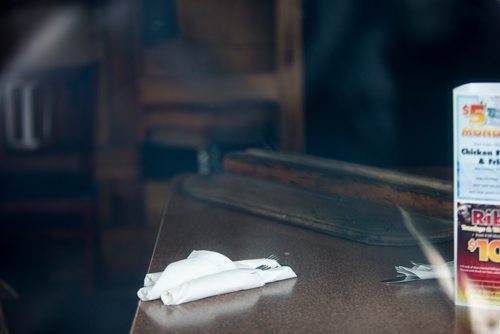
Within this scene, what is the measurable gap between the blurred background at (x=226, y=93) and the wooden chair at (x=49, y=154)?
11 millimetres

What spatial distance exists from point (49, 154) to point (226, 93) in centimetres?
103

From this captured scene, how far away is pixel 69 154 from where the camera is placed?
12.7 ft

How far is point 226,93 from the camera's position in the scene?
12.1 ft

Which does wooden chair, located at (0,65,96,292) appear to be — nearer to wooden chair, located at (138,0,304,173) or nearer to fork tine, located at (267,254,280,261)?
wooden chair, located at (138,0,304,173)

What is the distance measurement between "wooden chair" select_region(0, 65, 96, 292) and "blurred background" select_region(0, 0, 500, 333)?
0.01 meters

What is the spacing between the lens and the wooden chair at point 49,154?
3297mm

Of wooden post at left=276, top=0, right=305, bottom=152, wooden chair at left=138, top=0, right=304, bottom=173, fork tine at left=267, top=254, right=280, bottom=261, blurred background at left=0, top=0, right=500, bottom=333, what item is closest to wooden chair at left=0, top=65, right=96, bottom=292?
blurred background at left=0, top=0, right=500, bottom=333

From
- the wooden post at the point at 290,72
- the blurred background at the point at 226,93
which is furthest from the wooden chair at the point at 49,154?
the wooden post at the point at 290,72

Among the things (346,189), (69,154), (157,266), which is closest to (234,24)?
(69,154)

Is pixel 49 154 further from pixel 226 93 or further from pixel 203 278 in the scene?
pixel 203 278

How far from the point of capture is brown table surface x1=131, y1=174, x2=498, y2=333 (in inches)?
30.1

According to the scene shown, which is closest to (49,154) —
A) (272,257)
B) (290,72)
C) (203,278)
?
(290,72)

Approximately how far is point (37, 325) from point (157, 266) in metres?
2.15

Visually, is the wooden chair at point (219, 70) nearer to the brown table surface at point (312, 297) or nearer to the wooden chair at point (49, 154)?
the wooden chair at point (49, 154)
